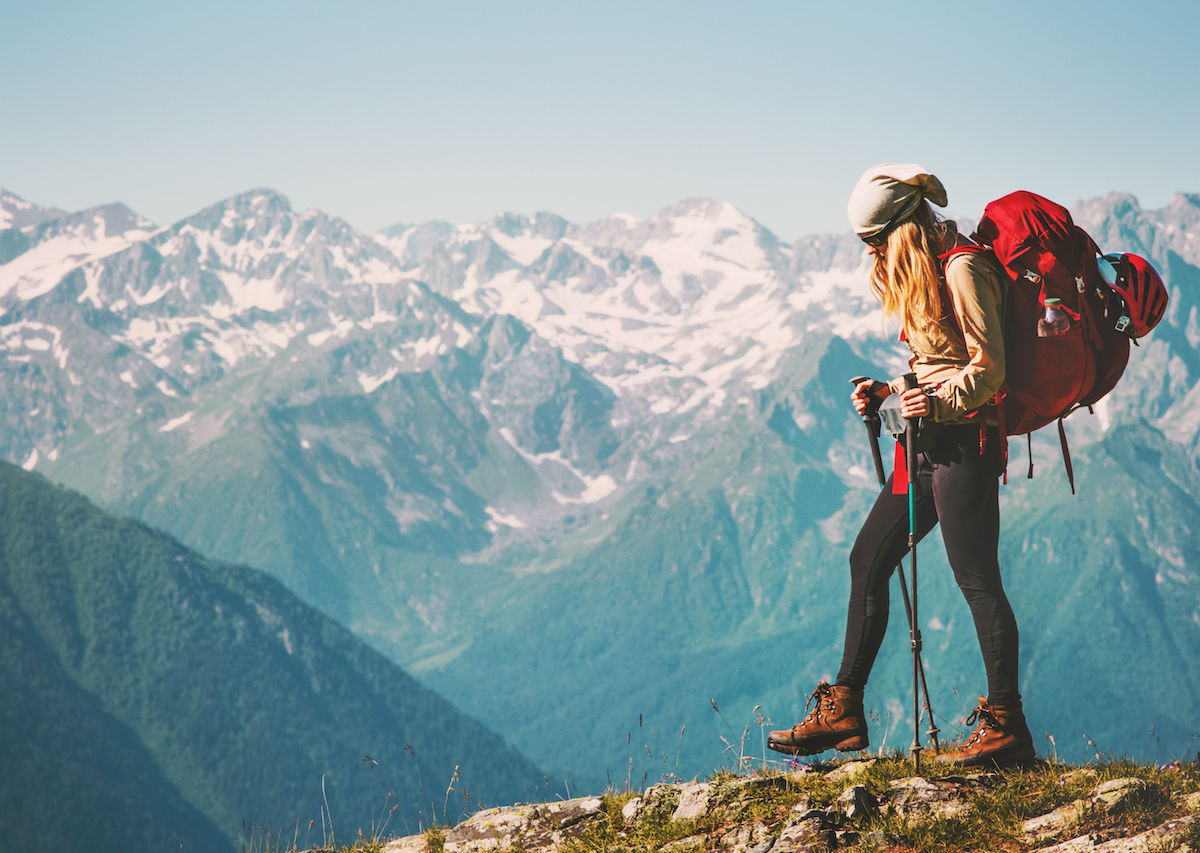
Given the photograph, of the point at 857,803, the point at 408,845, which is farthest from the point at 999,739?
the point at 408,845

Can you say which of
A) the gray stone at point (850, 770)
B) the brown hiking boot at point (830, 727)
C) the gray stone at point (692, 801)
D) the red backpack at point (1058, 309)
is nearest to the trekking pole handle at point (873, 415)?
the red backpack at point (1058, 309)

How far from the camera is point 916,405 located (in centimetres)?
805

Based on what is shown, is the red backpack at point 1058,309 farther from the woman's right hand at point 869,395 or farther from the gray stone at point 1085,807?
the gray stone at point 1085,807

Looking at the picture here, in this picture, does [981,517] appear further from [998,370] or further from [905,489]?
[998,370]

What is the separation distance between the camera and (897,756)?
9.71 meters

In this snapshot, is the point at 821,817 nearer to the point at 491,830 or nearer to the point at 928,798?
the point at 928,798

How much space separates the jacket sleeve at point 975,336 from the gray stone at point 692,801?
4.01 meters

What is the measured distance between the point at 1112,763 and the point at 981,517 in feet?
7.53

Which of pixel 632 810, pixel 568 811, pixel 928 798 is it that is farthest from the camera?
pixel 568 811

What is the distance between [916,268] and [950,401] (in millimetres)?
1048

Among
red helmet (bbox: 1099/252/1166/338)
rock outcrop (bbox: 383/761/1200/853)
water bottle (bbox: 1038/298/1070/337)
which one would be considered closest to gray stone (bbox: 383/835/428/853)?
rock outcrop (bbox: 383/761/1200/853)

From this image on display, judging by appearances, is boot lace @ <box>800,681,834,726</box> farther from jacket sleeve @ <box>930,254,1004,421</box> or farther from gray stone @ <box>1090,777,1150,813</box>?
jacket sleeve @ <box>930,254,1004,421</box>

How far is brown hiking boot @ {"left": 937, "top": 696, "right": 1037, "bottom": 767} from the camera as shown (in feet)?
28.7

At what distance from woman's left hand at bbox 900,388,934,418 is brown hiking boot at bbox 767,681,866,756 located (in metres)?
2.58
